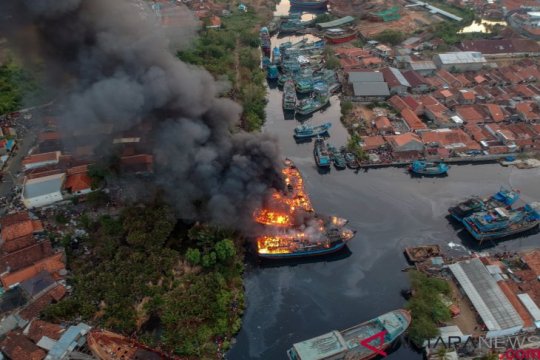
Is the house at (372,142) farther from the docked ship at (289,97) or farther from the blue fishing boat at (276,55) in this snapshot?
the blue fishing boat at (276,55)

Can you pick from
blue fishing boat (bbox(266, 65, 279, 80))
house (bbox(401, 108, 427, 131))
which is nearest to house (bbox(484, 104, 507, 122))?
house (bbox(401, 108, 427, 131))

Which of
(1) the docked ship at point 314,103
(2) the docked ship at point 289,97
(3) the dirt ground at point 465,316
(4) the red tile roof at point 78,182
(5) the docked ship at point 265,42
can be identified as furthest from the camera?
(5) the docked ship at point 265,42

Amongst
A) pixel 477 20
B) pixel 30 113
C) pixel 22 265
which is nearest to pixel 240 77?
pixel 30 113

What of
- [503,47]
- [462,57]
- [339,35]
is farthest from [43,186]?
[503,47]

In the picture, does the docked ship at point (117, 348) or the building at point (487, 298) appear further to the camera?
the building at point (487, 298)

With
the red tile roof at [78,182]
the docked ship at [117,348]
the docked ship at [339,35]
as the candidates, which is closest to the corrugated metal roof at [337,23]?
the docked ship at [339,35]

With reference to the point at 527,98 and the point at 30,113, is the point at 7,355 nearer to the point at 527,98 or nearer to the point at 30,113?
the point at 30,113
